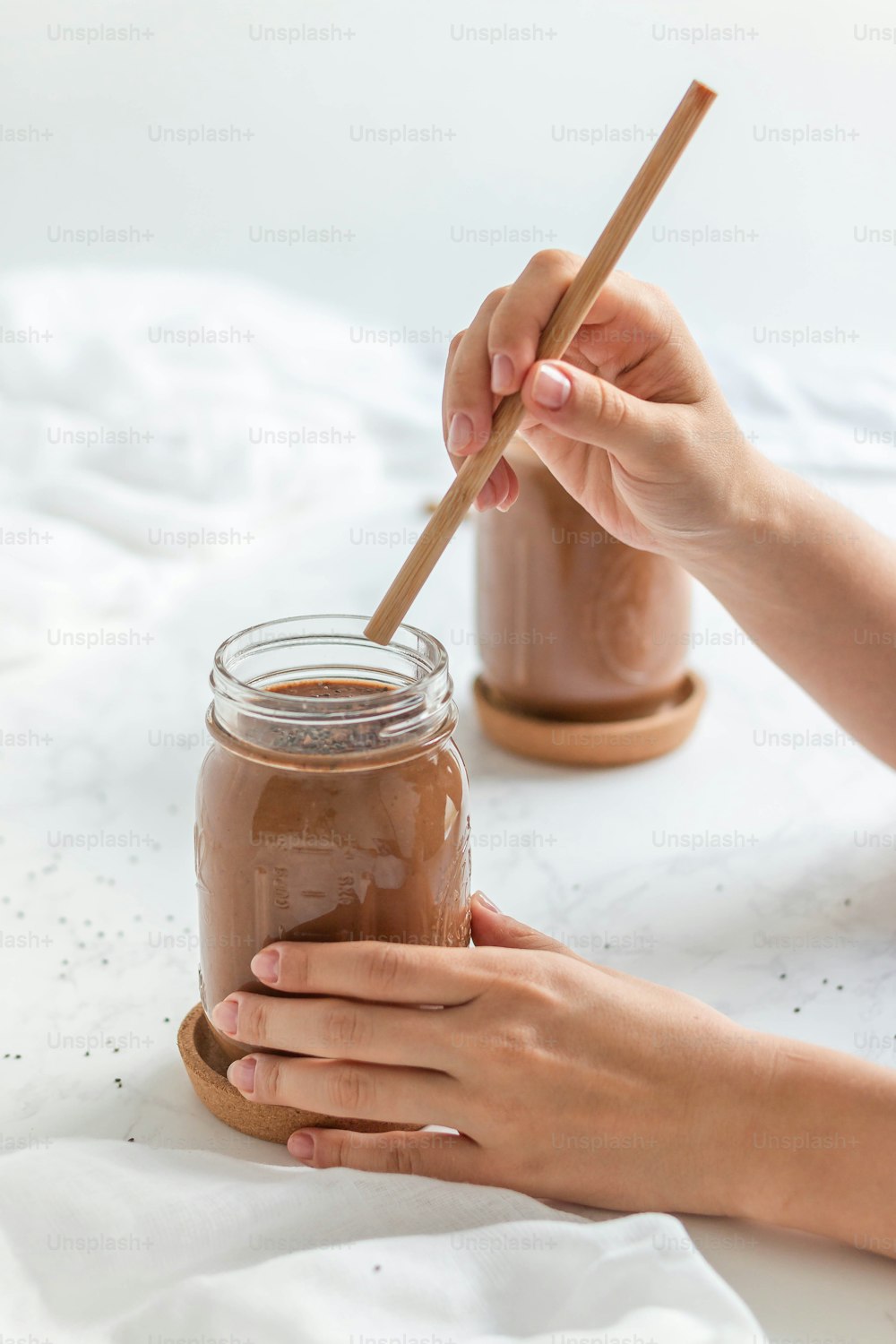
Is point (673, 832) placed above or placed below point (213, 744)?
below

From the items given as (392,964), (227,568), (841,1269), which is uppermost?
(392,964)

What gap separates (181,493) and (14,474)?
9.2 inches

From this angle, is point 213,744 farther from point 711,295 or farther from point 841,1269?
point 711,295

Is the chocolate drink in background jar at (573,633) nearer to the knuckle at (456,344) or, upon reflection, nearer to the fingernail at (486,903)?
the knuckle at (456,344)

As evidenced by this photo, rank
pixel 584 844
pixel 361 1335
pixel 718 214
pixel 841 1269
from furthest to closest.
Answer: pixel 718 214 → pixel 584 844 → pixel 841 1269 → pixel 361 1335

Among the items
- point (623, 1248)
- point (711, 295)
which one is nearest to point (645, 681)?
point (623, 1248)

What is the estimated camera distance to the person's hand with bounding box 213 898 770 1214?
0.70 meters

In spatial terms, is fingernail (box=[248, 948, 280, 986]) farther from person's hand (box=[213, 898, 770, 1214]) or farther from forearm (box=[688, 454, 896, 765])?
forearm (box=[688, 454, 896, 765])

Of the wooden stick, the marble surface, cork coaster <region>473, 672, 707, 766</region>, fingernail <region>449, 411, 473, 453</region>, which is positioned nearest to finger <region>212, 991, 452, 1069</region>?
the marble surface

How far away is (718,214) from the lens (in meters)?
2.52

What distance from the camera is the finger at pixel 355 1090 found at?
0.71 metres

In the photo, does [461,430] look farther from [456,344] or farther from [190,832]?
[190,832]

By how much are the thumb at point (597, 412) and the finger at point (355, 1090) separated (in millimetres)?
395

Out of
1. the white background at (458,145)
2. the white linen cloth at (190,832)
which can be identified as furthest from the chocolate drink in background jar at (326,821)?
the white background at (458,145)
